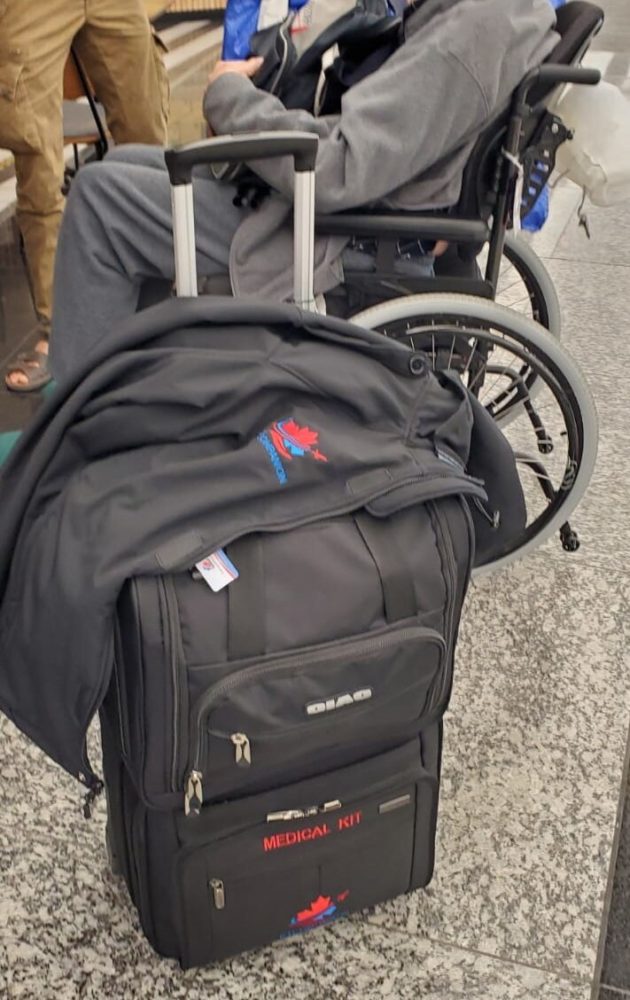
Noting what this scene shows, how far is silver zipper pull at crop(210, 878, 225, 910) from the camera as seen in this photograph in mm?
1068

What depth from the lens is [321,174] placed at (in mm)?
1369

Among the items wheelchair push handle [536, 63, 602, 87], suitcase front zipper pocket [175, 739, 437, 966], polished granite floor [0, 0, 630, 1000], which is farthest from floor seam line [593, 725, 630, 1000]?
wheelchair push handle [536, 63, 602, 87]

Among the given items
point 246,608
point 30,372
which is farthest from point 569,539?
point 30,372

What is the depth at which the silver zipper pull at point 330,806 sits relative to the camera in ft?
3.54

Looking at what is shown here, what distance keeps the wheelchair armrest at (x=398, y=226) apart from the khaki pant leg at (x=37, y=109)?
111 centimetres

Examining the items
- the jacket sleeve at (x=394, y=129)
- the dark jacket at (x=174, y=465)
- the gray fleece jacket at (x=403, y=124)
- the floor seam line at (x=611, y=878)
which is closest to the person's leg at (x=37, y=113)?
the gray fleece jacket at (x=403, y=124)

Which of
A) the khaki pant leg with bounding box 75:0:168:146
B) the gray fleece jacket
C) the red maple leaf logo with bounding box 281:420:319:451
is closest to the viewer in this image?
the red maple leaf logo with bounding box 281:420:319:451

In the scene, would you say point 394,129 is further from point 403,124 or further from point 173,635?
point 173,635

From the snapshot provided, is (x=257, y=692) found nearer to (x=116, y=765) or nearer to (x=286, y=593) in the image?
(x=286, y=593)

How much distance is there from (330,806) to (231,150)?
2.41 feet

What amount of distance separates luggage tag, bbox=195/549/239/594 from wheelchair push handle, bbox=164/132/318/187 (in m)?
0.46

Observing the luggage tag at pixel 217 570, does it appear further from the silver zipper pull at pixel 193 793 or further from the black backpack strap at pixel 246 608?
the silver zipper pull at pixel 193 793

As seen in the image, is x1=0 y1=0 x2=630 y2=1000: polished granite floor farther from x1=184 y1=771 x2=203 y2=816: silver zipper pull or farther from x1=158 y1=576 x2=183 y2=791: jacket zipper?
x1=158 y1=576 x2=183 y2=791: jacket zipper

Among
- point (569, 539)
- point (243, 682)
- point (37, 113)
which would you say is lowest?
point (569, 539)
